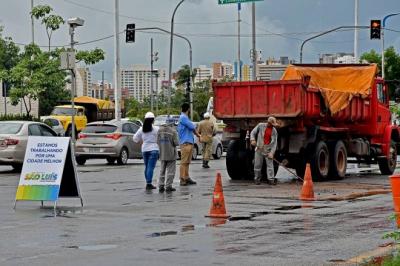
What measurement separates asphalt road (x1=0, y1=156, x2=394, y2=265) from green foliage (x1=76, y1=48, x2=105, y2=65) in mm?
29607

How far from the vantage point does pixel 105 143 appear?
29.3m

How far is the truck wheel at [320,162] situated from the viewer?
21562mm

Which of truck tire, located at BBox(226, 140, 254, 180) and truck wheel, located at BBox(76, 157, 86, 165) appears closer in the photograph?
truck tire, located at BBox(226, 140, 254, 180)

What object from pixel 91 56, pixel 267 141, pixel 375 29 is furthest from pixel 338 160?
pixel 91 56

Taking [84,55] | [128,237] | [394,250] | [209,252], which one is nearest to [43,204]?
[128,237]

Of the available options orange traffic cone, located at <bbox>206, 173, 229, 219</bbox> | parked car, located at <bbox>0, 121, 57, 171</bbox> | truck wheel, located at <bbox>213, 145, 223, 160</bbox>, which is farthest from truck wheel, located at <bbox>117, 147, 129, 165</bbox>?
orange traffic cone, located at <bbox>206, 173, 229, 219</bbox>

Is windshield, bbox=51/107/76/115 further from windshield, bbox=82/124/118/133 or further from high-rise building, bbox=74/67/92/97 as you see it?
high-rise building, bbox=74/67/92/97

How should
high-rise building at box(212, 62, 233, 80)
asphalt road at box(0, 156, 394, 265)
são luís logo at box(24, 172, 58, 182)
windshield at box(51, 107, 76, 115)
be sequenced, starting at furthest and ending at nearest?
high-rise building at box(212, 62, 233, 80) → windshield at box(51, 107, 76, 115) → são luís logo at box(24, 172, 58, 182) → asphalt road at box(0, 156, 394, 265)

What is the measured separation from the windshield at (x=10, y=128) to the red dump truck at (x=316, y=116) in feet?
22.0

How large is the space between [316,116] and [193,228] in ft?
31.8

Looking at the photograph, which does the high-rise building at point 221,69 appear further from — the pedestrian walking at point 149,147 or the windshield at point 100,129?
the pedestrian walking at point 149,147

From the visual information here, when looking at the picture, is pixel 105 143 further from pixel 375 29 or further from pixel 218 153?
pixel 375 29

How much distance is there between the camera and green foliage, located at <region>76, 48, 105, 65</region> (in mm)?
48469

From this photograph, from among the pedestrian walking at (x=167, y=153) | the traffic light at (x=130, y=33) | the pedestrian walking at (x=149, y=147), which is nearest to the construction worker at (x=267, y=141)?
the pedestrian walking at (x=167, y=153)
